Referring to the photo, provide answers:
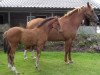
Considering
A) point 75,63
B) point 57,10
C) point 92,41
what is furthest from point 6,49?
point 57,10

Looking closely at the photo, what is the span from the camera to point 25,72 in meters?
12.1

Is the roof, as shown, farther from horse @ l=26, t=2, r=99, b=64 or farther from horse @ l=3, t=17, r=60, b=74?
horse @ l=3, t=17, r=60, b=74

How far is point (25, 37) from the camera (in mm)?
11938

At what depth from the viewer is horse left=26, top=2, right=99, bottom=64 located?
1377 centimetres

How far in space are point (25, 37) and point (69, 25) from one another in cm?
271

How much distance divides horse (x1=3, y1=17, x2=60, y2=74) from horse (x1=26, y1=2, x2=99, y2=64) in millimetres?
1262

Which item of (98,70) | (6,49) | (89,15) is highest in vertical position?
(89,15)

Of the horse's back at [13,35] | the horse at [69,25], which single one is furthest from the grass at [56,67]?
the horse's back at [13,35]

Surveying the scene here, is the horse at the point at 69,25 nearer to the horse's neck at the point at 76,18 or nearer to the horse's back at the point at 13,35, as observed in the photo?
the horse's neck at the point at 76,18

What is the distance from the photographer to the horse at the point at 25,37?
11.8 meters

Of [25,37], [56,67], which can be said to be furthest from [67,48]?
[25,37]

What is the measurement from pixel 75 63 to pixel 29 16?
13.7 meters

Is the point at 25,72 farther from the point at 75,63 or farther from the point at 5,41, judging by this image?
the point at 75,63

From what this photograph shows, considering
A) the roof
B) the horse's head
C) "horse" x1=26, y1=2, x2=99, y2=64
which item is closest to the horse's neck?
"horse" x1=26, y1=2, x2=99, y2=64
